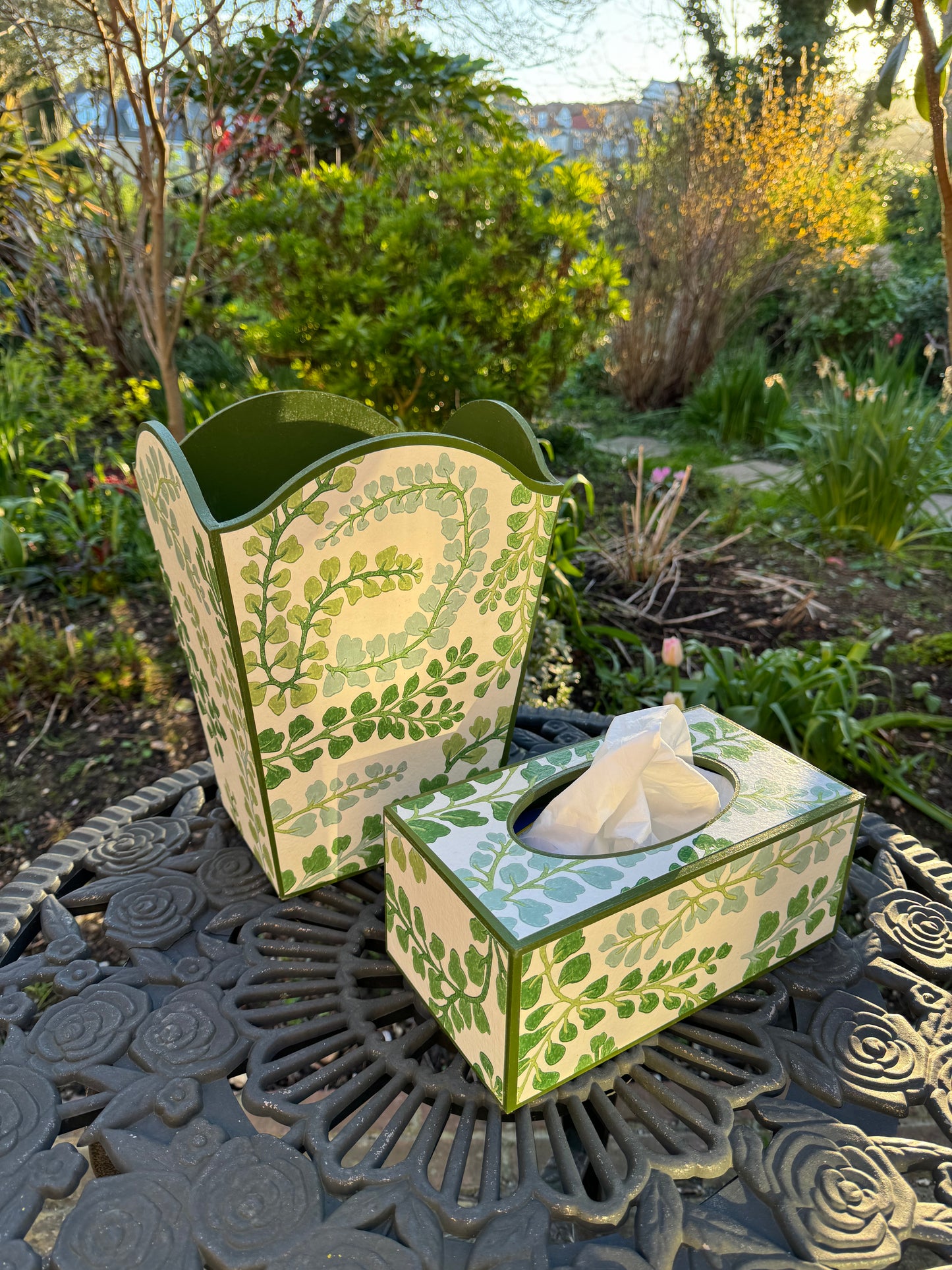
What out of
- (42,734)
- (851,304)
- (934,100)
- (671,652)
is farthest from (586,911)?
(851,304)

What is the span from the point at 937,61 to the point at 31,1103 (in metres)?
1.52

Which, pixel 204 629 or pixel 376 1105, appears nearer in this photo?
pixel 376 1105

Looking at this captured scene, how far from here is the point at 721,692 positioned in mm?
1883

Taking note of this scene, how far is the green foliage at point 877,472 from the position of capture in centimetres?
267

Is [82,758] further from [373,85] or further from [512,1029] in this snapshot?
[373,85]

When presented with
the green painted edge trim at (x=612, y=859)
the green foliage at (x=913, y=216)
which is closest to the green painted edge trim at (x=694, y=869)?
the green painted edge trim at (x=612, y=859)

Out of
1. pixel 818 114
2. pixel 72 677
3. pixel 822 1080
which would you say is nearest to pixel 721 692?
pixel 822 1080

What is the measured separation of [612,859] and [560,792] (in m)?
0.14

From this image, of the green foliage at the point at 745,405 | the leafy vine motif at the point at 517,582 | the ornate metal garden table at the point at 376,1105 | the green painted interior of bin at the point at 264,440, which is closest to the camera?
the ornate metal garden table at the point at 376,1105

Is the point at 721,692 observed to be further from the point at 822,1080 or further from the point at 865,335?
the point at 865,335

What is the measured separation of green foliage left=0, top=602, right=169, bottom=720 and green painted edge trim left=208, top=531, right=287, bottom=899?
138 centimetres

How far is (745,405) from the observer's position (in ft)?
13.3

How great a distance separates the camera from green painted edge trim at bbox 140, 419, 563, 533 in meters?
0.75

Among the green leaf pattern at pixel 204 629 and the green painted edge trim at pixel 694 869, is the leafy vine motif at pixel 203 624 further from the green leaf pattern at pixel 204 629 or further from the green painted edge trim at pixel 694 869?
the green painted edge trim at pixel 694 869
